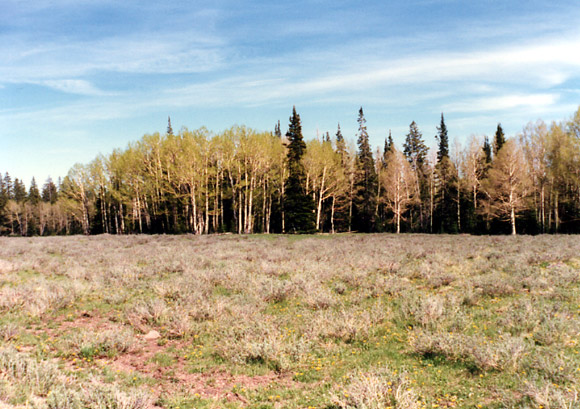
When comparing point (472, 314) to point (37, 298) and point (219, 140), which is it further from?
point (219, 140)

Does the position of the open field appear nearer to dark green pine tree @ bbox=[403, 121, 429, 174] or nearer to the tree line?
the tree line

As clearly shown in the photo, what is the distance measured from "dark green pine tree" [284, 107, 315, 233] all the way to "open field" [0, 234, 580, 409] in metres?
30.8

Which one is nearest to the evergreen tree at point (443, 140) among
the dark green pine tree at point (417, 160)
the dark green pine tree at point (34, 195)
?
the dark green pine tree at point (417, 160)

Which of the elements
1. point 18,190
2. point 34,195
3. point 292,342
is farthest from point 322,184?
point 18,190

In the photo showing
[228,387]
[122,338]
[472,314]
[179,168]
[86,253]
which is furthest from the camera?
[179,168]

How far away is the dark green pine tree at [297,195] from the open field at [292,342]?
3083 centimetres

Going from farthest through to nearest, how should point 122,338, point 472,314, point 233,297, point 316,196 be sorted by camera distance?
point 316,196
point 233,297
point 472,314
point 122,338

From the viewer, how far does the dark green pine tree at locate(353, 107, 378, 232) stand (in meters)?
54.5

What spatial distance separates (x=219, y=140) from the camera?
4297 cm

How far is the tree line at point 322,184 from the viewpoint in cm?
4131

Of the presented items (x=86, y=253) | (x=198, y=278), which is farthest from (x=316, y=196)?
(x=198, y=278)

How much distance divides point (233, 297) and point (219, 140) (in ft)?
115

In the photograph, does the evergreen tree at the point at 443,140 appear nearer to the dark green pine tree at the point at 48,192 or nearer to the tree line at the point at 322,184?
the tree line at the point at 322,184

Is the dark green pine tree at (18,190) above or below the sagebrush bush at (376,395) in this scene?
above
